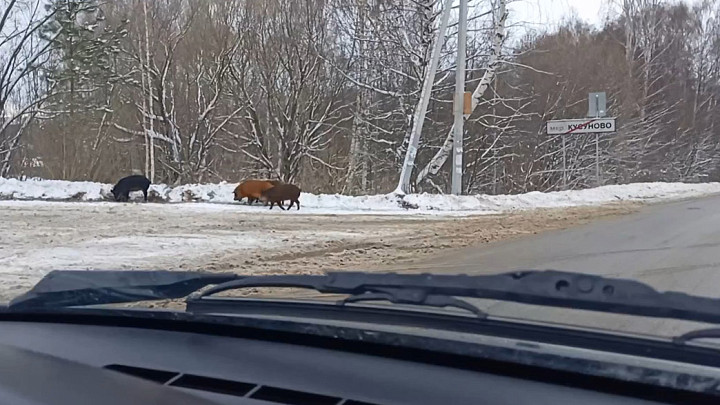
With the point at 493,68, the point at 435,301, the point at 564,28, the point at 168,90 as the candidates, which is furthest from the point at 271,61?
the point at 435,301

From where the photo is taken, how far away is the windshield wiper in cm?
260

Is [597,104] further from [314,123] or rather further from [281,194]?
[281,194]

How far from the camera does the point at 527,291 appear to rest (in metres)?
2.82

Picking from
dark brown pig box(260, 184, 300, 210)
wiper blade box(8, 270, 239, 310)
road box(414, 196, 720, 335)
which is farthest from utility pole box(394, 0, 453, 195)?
wiper blade box(8, 270, 239, 310)

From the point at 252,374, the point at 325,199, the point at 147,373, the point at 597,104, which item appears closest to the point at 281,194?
the point at 325,199

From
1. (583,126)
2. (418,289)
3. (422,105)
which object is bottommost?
(418,289)

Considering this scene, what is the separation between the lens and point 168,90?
28.7 m

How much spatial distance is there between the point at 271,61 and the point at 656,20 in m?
28.7

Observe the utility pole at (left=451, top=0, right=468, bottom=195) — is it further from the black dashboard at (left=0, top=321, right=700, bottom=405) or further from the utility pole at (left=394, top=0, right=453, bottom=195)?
the black dashboard at (left=0, top=321, right=700, bottom=405)

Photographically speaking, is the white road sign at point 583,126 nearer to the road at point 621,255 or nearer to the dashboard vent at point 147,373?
the road at point 621,255

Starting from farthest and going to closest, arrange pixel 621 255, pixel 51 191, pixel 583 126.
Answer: pixel 583 126
pixel 51 191
pixel 621 255

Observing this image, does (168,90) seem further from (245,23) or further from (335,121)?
(335,121)

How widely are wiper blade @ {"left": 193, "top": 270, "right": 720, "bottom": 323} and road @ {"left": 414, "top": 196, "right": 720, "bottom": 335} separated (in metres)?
3.53

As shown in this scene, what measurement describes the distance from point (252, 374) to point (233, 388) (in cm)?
8
